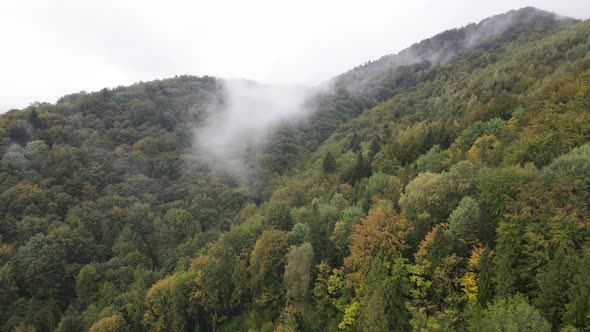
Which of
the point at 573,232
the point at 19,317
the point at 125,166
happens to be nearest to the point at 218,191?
the point at 125,166

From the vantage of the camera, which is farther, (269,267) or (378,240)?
(269,267)

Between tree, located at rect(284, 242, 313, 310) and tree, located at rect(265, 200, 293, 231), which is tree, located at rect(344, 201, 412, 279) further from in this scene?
tree, located at rect(265, 200, 293, 231)

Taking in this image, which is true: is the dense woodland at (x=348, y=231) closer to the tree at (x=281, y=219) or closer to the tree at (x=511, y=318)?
the tree at (x=511, y=318)

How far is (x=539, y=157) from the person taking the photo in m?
56.3

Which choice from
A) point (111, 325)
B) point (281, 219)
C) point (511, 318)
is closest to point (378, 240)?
point (511, 318)

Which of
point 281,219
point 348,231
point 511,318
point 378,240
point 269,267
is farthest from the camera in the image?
point 281,219

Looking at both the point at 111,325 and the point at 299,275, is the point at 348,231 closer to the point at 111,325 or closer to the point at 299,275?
the point at 299,275

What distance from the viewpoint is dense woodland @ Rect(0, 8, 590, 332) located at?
137ft

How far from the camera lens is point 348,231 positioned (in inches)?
2464

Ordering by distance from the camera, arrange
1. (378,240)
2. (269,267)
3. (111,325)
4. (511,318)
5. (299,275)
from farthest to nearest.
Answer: (111,325) → (269,267) → (299,275) → (378,240) → (511,318)

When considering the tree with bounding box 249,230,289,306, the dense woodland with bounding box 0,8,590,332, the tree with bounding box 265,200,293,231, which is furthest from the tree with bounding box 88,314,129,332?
the tree with bounding box 265,200,293,231

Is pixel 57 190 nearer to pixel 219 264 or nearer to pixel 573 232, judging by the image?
pixel 219 264

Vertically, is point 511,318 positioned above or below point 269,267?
above

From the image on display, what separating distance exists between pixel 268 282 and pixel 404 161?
1831 inches
